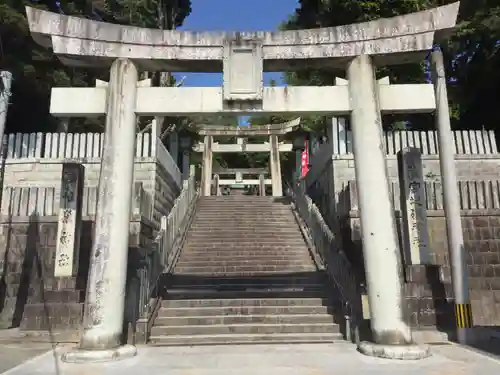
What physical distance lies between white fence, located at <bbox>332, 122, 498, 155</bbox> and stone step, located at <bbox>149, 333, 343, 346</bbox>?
7.87 meters

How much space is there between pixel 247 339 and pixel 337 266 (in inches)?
102

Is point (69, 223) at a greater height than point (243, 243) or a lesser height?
greater

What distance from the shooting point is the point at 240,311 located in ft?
27.0

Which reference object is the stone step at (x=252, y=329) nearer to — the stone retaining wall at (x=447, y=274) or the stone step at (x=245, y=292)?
the stone step at (x=245, y=292)

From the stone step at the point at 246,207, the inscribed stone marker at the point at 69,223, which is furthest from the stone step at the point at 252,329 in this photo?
the stone step at the point at 246,207

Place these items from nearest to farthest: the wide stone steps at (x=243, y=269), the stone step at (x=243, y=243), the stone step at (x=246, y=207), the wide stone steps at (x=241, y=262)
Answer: the wide stone steps at (x=243, y=269) < the wide stone steps at (x=241, y=262) < the stone step at (x=243, y=243) < the stone step at (x=246, y=207)

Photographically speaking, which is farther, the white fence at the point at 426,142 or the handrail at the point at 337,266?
the white fence at the point at 426,142

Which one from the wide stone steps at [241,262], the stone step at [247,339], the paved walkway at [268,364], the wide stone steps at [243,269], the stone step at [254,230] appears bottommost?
the paved walkway at [268,364]

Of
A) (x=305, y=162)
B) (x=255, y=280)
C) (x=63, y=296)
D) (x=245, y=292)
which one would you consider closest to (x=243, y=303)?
(x=245, y=292)

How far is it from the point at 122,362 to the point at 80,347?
2.41 ft

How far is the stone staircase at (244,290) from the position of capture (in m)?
7.71

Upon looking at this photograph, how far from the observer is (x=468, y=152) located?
14344 mm

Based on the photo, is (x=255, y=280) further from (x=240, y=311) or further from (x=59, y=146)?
(x=59, y=146)

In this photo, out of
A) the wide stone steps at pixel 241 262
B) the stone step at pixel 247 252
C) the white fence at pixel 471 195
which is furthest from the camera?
the stone step at pixel 247 252
